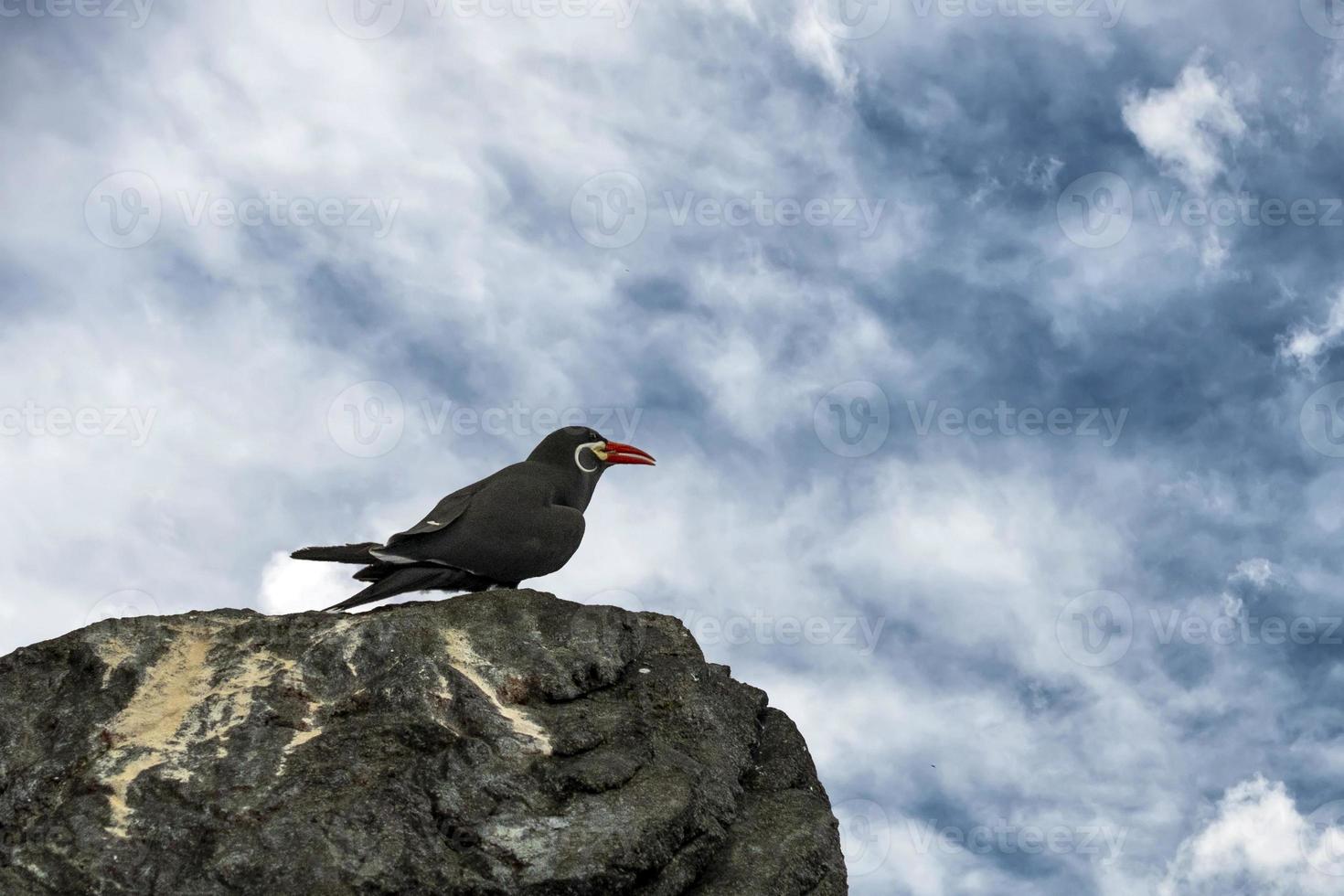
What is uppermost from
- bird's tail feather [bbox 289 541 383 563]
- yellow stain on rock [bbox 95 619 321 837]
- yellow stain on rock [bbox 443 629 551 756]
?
bird's tail feather [bbox 289 541 383 563]

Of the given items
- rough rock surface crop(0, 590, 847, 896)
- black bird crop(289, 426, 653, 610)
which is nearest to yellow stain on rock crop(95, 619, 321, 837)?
rough rock surface crop(0, 590, 847, 896)

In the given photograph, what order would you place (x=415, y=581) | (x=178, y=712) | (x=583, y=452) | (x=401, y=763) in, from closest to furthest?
(x=401, y=763)
(x=178, y=712)
(x=415, y=581)
(x=583, y=452)

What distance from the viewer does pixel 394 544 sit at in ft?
35.9

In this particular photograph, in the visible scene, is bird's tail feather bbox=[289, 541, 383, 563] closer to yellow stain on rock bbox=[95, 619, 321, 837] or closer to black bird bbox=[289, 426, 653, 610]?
black bird bbox=[289, 426, 653, 610]

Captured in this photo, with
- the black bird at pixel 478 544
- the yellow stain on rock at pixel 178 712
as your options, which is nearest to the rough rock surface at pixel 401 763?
the yellow stain on rock at pixel 178 712

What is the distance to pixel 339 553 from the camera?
1091cm

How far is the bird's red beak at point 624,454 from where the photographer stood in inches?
491

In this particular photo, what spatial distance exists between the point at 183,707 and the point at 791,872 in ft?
14.5

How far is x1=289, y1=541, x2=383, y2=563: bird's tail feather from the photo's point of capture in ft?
35.7

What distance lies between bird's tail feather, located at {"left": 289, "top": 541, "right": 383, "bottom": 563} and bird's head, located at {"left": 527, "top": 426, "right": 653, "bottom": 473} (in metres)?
2.07

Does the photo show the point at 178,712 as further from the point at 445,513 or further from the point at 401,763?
the point at 445,513

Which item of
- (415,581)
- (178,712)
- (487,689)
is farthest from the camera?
(415,581)

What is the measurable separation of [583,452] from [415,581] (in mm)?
2338

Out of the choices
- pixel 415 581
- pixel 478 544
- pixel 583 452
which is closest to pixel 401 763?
pixel 415 581
